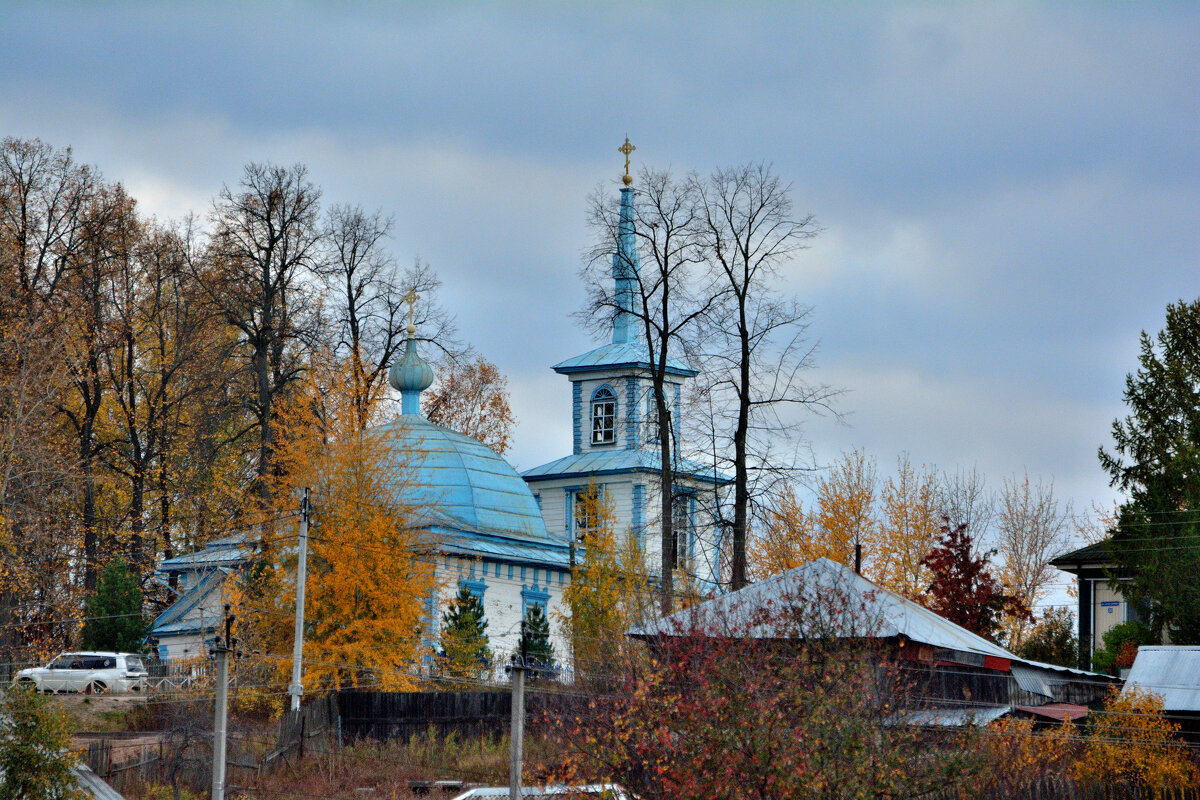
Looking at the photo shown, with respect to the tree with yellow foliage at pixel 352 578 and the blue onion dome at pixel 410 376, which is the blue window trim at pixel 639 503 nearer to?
the blue onion dome at pixel 410 376

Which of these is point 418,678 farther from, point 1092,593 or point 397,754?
point 1092,593

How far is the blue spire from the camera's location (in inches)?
1350

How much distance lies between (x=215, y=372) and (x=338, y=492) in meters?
17.3

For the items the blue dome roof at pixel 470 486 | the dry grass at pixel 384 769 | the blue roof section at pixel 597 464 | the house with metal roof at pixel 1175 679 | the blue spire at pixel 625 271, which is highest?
the blue spire at pixel 625 271

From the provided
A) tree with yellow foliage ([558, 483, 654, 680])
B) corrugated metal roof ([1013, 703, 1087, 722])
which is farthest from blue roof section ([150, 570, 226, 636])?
corrugated metal roof ([1013, 703, 1087, 722])

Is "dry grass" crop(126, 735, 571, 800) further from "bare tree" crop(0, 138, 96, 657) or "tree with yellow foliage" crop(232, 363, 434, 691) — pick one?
"bare tree" crop(0, 138, 96, 657)

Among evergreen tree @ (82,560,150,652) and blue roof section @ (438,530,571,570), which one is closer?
evergreen tree @ (82,560,150,652)

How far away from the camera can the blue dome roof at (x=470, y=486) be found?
4081 centimetres

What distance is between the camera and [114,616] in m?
38.5

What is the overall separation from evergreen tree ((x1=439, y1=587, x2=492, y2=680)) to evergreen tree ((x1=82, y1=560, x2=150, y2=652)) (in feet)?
29.1

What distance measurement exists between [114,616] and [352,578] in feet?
37.3

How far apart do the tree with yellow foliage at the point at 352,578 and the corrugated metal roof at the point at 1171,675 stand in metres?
13.7

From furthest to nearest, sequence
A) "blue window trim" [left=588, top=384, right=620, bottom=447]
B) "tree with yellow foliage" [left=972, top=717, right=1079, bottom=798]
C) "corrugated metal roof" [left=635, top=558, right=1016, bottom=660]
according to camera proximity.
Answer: "blue window trim" [left=588, top=384, right=620, bottom=447] → "corrugated metal roof" [left=635, top=558, right=1016, bottom=660] → "tree with yellow foliage" [left=972, top=717, right=1079, bottom=798]

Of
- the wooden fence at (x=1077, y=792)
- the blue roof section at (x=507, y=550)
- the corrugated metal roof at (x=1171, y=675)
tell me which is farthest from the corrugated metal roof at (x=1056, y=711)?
the blue roof section at (x=507, y=550)
